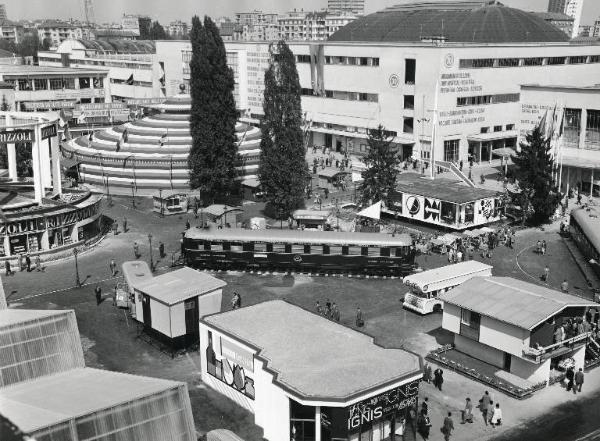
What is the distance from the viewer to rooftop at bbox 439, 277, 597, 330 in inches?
1317

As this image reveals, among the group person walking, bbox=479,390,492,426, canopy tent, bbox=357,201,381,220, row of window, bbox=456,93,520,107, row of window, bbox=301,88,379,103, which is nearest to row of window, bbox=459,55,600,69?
row of window, bbox=456,93,520,107

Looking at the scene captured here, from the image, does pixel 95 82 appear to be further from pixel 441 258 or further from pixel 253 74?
pixel 441 258

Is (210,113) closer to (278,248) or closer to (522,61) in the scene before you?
(278,248)

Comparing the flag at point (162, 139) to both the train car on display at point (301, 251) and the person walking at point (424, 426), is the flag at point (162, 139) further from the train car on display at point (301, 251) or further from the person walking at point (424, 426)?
the person walking at point (424, 426)

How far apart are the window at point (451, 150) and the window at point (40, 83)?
7614cm

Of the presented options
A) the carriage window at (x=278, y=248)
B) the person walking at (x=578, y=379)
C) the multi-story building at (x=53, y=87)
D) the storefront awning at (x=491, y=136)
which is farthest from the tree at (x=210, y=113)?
the multi-story building at (x=53, y=87)

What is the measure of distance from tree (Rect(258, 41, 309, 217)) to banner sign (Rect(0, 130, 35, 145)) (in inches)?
770

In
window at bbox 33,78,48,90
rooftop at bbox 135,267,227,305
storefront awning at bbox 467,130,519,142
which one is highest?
window at bbox 33,78,48,90

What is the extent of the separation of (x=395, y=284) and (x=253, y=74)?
74507 mm

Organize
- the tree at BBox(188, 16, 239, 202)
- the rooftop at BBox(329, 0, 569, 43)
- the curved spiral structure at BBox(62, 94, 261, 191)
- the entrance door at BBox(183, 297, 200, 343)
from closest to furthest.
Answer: the entrance door at BBox(183, 297, 200, 343), the tree at BBox(188, 16, 239, 202), the curved spiral structure at BBox(62, 94, 261, 191), the rooftop at BBox(329, 0, 569, 43)

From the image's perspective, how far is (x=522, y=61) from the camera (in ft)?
315

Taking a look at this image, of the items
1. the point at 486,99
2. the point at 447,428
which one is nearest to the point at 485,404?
the point at 447,428

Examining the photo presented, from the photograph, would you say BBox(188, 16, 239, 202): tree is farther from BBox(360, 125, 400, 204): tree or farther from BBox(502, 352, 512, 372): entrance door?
BBox(502, 352, 512, 372): entrance door

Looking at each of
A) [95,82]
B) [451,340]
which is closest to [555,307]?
[451,340]
